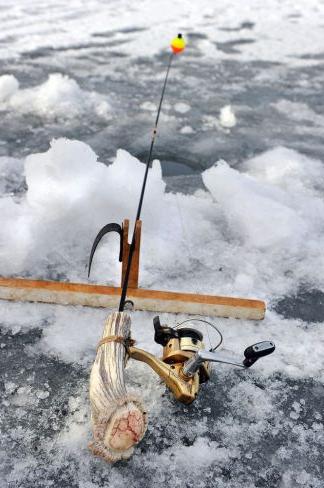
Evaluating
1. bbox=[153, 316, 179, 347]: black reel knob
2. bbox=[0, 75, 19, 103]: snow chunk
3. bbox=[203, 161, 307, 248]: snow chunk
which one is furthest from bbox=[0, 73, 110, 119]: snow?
bbox=[153, 316, 179, 347]: black reel knob

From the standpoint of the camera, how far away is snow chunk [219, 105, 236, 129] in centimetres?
579

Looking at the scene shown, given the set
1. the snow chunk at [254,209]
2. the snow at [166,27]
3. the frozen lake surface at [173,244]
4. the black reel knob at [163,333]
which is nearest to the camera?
the frozen lake surface at [173,244]

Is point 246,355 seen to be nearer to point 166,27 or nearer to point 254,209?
point 254,209

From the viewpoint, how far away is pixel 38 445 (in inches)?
90.4

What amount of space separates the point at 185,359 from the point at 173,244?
1.38m

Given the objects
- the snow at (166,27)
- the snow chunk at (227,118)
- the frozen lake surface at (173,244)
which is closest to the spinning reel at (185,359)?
the frozen lake surface at (173,244)

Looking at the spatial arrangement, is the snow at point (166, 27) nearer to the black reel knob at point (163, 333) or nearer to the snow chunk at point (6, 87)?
the snow chunk at point (6, 87)

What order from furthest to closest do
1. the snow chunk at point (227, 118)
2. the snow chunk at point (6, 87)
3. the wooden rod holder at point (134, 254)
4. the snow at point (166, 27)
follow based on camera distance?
the snow at point (166, 27), the snow chunk at point (6, 87), the snow chunk at point (227, 118), the wooden rod holder at point (134, 254)

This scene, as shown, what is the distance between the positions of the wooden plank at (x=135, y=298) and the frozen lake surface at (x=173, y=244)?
0.24 feet

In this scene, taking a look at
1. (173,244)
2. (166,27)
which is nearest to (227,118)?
(173,244)

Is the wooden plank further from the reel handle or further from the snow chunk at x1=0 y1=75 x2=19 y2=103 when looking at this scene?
the snow chunk at x1=0 y1=75 x2=19 y2=103

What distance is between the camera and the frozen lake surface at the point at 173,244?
7.63 feet

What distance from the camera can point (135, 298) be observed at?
3.04 metres

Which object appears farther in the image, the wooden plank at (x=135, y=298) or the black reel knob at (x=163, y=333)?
the wooden plank at (x=135, y=298)
